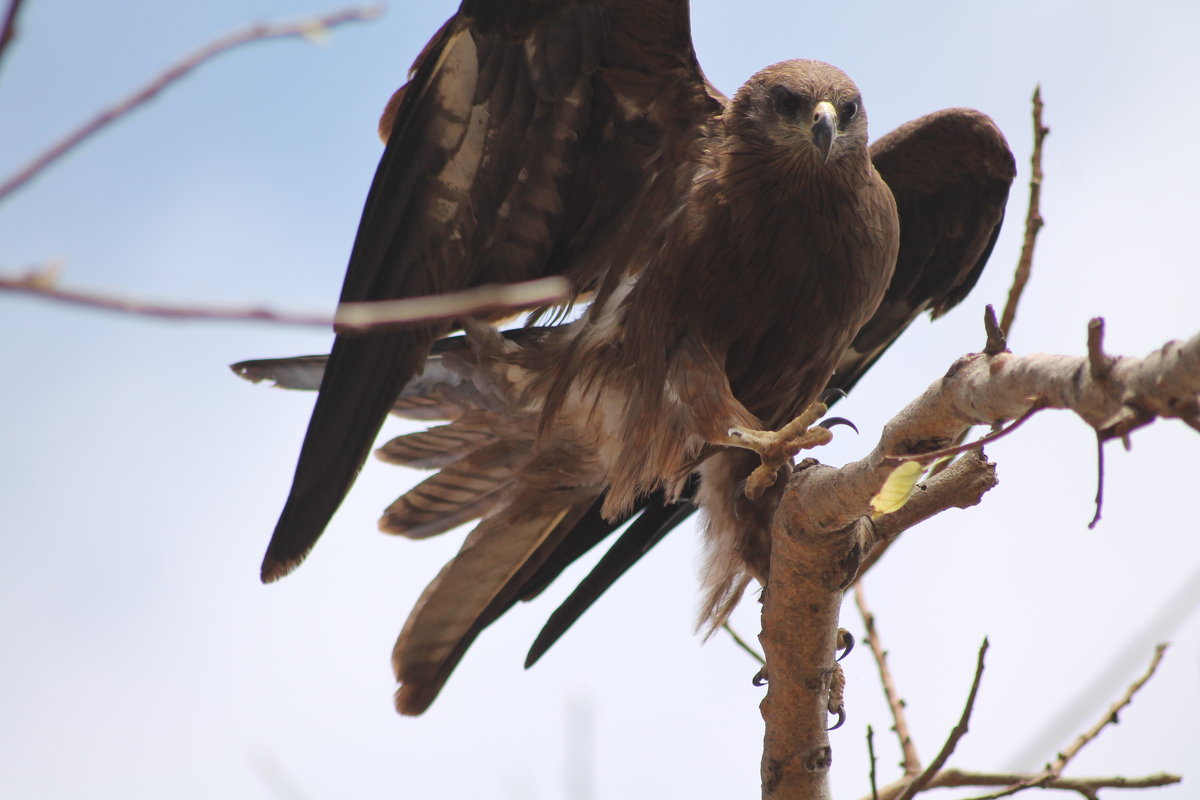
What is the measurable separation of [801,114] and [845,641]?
1.83 metres

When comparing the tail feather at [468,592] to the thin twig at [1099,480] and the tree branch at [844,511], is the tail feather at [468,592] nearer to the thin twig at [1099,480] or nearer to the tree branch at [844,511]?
the tree branch at [844,511]

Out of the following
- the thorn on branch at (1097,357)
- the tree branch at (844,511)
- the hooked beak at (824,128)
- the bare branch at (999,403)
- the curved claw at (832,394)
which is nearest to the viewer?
the bare branch at (999,403)

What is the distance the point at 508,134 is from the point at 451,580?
169 cm

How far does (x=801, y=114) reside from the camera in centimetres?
396

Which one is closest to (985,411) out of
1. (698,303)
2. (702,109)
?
(698,303)

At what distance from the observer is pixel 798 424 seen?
3188 mm

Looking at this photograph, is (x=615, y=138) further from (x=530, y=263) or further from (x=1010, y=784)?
(x=1010, y=784)

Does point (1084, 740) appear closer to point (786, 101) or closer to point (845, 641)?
point (845, 641)

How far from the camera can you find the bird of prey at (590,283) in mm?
3664

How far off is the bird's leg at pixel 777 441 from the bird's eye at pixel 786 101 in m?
1.18

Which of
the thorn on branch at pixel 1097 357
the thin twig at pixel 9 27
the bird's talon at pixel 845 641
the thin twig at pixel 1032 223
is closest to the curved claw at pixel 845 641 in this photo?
the bird's talon at pixel 845 641

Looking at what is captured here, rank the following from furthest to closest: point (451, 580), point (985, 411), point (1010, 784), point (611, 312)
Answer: point (451, 580), point (611, 312), point (1010, 784), point (985, 411)

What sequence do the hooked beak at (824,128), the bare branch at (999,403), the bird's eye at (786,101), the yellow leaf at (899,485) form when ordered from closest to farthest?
the bare branch at (999,403), the yellow leaf at (899,485), the hooked beak at (824,128), the bird's eye at (786,101)

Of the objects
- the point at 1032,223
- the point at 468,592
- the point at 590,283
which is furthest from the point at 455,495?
the point at 1032,223
